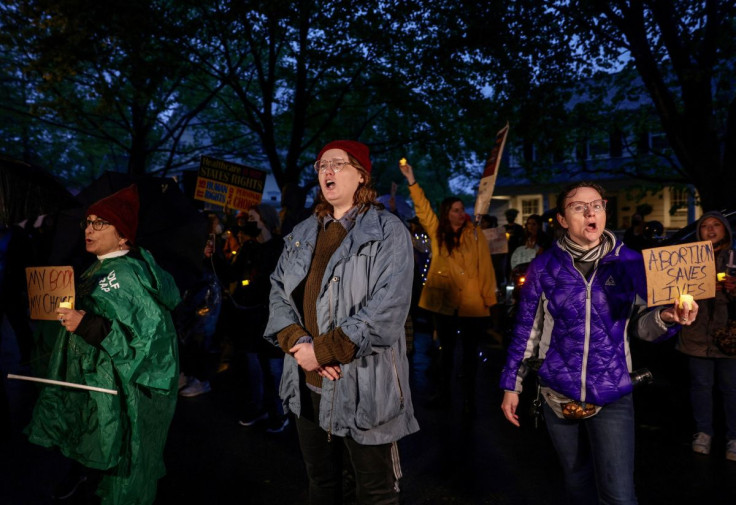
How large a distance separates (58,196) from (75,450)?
8.14ft

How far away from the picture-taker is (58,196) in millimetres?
4840

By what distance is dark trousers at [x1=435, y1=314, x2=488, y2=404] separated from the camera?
5.68 m

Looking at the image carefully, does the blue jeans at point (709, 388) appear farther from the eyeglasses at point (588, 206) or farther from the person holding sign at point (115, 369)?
the person holding sign at point (115, 369)

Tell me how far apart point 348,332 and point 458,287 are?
3360mm

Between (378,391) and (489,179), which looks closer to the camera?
(378,391)

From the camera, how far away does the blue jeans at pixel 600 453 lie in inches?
103

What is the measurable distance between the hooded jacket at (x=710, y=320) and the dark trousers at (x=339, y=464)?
11.2 feet

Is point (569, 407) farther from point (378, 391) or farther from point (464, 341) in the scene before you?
point (464, 341)

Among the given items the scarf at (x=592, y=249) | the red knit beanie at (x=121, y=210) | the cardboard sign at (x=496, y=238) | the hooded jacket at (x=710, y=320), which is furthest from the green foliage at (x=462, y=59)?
the red knit beanie at (x=121, y=210)

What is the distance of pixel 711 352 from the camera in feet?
15.4

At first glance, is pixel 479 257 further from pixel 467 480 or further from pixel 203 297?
pixel 203 297

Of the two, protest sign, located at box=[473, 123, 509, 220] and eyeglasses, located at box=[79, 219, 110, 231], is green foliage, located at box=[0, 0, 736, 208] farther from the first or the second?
eyeglasses, located at box=[79, 219, 110, 231]

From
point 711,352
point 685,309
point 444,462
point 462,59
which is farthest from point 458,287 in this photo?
point 462,59

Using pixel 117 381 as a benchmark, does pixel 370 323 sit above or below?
above
